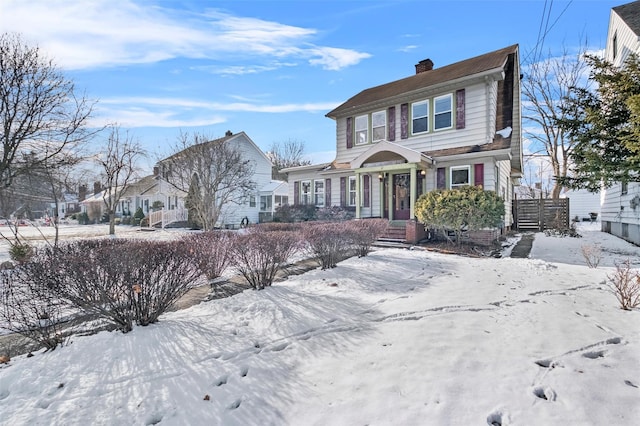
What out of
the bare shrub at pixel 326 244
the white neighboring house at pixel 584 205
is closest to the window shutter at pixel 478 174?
the bare shrub at pixel 326 244

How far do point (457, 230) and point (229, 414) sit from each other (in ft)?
29.1

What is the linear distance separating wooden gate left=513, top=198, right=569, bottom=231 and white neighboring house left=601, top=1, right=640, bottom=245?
183 centimetres

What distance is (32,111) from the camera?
9.38 metres

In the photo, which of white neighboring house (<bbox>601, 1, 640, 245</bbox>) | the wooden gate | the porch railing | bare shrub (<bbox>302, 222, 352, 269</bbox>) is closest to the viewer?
bare shrub (<bbox>302, 222, 352, 269</bbox>)

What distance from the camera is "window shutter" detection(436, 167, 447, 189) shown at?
1268 centimetres

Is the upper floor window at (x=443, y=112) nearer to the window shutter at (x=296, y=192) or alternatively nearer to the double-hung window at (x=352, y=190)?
the double-hung window at (x=352, y=190)

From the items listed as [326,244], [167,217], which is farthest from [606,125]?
[167,217]

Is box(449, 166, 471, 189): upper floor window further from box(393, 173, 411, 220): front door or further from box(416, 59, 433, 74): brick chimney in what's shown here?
box(416, 59, 433, 74): brick chimney

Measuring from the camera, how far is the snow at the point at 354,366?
2357mm

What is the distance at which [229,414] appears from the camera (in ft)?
7.92

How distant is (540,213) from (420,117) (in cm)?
975

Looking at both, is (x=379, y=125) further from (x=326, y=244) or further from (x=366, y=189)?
(x=326, y=244)

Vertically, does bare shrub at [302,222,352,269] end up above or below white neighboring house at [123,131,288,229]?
below

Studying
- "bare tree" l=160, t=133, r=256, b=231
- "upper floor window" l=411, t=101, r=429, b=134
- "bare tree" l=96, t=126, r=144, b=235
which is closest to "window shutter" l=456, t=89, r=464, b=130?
"upper floor window" l=411, t=101, r=429, b=134
